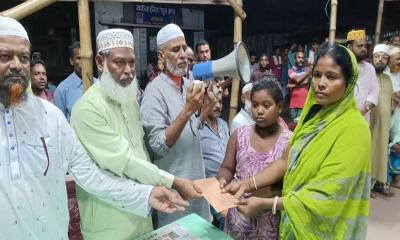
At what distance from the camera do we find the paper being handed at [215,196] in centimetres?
174

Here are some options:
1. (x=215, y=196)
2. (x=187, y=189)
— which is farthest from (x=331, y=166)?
(x=187, y=189)

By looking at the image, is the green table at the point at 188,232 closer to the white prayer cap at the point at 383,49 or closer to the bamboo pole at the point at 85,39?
the bamboo pole at the point at 85,39

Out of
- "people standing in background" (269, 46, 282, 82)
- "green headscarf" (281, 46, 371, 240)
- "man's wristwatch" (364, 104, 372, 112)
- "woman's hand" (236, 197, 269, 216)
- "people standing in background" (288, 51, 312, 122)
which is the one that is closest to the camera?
Result: "green headscarf" (281, 46, 371, 240)

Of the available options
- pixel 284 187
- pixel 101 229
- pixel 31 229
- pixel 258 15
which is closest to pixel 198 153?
pixel 284 187

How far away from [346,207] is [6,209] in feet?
5.11

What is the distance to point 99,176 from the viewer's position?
1753 millimetres

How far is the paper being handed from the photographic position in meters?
1.74

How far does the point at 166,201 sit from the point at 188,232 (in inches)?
8.7

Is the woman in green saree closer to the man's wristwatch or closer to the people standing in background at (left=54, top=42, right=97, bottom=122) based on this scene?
the people standing in background at (left=54, top=42, right=97, bottom=122)

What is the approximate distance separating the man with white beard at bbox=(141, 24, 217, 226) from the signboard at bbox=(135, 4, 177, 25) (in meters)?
5.25

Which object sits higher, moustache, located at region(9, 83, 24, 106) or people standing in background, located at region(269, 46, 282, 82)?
moustache, located at region(9, 83, 24, 106)

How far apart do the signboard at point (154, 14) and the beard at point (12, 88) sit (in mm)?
6181

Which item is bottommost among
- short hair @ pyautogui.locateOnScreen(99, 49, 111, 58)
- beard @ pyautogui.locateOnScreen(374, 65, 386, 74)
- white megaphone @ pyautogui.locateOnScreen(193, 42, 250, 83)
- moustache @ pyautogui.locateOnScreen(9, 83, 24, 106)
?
beard @ pyautogui.locateOnScreen(374, 65, 386, 74)

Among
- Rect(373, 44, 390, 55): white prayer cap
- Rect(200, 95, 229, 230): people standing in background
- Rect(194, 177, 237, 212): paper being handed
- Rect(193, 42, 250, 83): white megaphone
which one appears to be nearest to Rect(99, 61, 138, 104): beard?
Rect(193, 42, 250, 83): white megaphone
